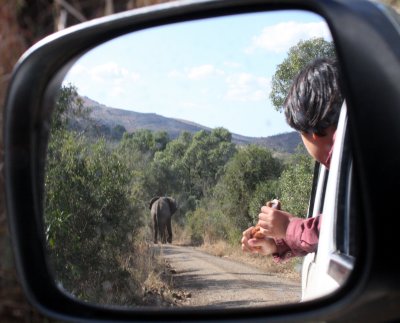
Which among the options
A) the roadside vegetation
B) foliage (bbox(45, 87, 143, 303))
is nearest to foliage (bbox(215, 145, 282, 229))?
the roadside vegetation

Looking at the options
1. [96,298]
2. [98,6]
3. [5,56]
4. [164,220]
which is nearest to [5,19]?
[5,56]

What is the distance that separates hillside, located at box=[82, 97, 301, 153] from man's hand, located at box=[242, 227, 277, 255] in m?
0.22

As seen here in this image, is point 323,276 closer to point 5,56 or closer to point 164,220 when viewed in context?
point 164,220

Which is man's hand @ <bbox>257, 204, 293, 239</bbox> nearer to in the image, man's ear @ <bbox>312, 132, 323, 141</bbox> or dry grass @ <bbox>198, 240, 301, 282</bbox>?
dry grass @ <bbox>198, 240, 301, 282</bbox>

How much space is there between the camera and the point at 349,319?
4.04 ft

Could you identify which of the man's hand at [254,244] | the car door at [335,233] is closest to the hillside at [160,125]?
the car door at [335,233]

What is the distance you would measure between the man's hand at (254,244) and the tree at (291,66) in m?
0.31

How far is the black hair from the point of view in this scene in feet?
5.14

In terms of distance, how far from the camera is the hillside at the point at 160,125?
5.25 ft

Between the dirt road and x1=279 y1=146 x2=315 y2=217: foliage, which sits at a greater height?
x1=279 y1=146 x2=315 y2=217: foliage

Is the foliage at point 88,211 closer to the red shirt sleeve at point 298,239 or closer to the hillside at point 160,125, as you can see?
the hillside at point 160,125

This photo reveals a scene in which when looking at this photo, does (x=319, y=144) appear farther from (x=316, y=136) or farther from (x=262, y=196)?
(x=262, y=196)

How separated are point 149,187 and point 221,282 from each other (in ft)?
0.99

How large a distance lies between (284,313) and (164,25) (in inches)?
29.9
